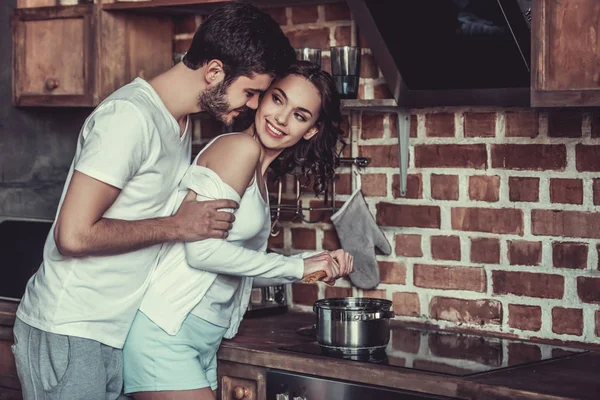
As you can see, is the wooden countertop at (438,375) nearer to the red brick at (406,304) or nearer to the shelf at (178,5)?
the red brick at (406,304)

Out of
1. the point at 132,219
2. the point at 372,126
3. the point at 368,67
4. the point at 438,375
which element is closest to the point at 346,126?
the point at 372,126

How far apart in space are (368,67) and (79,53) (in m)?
0.96

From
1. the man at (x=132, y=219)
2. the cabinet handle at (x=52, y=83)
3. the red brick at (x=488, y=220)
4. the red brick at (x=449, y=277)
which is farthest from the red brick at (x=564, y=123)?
the cabinet handle at (x=52, y=83)

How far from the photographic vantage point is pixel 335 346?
2.53m

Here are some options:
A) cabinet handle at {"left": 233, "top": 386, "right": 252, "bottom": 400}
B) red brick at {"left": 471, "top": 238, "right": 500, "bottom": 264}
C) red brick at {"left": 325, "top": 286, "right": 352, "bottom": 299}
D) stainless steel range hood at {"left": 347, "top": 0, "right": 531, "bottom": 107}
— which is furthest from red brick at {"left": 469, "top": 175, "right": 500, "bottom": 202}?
cabinet handle at {"left": 233, "top": 386, "right": 252, "bottom": 400}

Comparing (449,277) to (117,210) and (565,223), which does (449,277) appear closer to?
(565,223)

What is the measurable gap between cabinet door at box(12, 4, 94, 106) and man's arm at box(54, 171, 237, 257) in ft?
3.20

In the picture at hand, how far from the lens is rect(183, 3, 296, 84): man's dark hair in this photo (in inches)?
94.6

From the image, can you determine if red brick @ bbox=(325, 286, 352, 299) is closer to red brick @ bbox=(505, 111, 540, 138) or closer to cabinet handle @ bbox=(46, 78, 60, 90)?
red brick @ bbox=(505, 111, 540, 138)

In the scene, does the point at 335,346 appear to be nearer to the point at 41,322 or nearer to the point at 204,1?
the point at 41,322

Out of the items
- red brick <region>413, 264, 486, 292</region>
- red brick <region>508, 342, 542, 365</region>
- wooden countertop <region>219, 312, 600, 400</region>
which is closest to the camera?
wooden countertop <region>219, 312, 600, 400</region>

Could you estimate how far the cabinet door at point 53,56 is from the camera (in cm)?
322

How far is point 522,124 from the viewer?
278 centimetres

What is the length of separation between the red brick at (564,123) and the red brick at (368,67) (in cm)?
59
